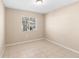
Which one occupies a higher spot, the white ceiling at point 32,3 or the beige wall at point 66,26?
the white ceiling at point 32,3

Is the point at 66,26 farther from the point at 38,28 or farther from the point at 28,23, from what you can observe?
the point at 28,23

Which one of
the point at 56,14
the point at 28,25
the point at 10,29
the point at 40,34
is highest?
the point at 56,14

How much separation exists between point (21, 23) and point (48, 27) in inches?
78.0

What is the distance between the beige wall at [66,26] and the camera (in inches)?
99.2

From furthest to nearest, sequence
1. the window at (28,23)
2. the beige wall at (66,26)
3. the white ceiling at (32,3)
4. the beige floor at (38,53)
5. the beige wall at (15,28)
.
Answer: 1. the window at (28,23)
2. the beige wall at (15,28)
3. the beige wall at (66,26)
4. the white ceiling at (32,3)
5. the beige floor at (38,53)

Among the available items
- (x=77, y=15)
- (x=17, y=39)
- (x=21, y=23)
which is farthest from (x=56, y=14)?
(x=17, y=39)

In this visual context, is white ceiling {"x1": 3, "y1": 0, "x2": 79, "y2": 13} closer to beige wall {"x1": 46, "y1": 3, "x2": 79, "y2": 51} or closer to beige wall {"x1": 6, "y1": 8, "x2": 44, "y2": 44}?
beige wall {"x1": 46, "y1": 3, "x2": 79, "y2": 51}

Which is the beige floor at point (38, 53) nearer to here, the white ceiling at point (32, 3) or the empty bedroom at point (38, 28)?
the empty bedroom at point (38, 28)

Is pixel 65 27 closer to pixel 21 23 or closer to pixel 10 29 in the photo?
pixel 21 23

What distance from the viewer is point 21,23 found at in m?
3.70

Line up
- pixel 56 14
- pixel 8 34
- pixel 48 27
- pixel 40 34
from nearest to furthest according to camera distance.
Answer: pixel 8 34, pixel 56 14, pixel 48 27, pixel 40 34

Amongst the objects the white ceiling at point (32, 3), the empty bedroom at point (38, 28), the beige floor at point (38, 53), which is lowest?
the beige floor at point (38, 53)

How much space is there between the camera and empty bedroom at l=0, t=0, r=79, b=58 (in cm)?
242

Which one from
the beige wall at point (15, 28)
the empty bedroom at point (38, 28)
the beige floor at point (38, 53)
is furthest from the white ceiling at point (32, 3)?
the beige floor at point (38, 53)
